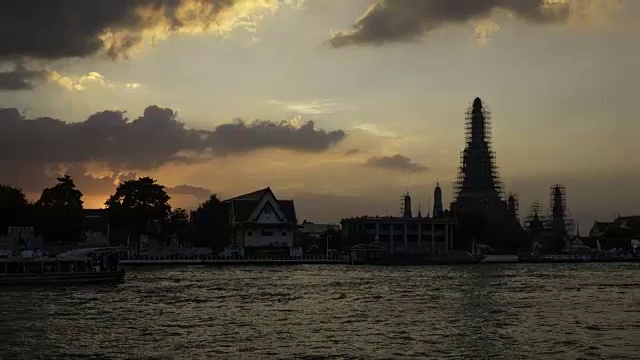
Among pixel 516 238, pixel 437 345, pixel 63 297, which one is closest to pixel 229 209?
pixel 516 238

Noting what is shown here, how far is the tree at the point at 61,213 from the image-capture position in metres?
101

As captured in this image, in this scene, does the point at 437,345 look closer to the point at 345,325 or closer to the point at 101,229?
the point at 345,325

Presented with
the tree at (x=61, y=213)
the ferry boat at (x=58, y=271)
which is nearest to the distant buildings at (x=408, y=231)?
the tree at (x=61, y=213)

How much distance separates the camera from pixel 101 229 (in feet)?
397

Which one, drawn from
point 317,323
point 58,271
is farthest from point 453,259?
point 317,323

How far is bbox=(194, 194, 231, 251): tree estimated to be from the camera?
132 m

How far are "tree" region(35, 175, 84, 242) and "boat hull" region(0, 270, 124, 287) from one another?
38.4 meters

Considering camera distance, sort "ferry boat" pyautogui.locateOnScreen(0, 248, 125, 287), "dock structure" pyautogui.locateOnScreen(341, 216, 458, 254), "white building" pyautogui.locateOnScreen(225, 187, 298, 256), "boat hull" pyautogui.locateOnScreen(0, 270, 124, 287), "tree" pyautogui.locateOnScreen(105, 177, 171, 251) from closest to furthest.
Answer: "boat hull" pyautogui.locateOnScreen(0, 270, 124, 287) < "ferry boat" pyautogui.locateOnScreen(0, 248, 125, 287) < "tree" pyautogui.locateOnScreen(105, 177, 171, 251) < "white building" pyautogui.locateOnScreen(225, 187, 298, 256) < "dock structure" pyautogui.locateOnScreen(341, 216, 458, 254)

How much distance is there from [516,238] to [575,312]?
4792 inches

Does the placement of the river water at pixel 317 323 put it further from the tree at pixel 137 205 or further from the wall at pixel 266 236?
the wall at pixel 266 236

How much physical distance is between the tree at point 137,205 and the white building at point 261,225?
1635 centimetres

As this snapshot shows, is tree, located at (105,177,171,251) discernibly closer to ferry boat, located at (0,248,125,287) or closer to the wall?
the wall

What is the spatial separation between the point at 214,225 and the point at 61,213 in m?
34.9

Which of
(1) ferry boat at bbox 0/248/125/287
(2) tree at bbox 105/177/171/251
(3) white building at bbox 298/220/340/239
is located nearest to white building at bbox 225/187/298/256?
(2) tree at bbox 105/177/171/251
